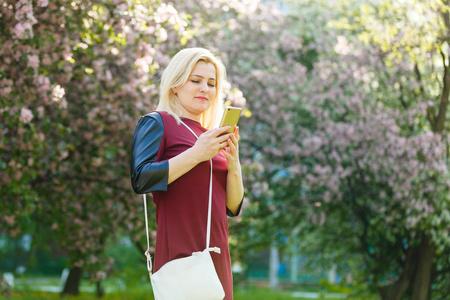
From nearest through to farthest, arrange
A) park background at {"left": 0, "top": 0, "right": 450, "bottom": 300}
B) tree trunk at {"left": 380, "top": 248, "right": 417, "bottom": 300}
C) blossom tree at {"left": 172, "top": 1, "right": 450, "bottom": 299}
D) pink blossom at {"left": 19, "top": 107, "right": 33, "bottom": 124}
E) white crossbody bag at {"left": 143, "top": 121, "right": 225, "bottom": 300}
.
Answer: white crossbody bag at {"left": 143, "top": 121, "right": 225, "bottom": 300} → pink blossom at {"left": 19, "top": 107, "right": 33, "bottom": 124} → park background at {"left": 0, "top": 0, "right": 450, "bottom": 300} → blossom tree at {"left": 172, "top": 1, "right": 450, "bottom": 299} → tree trunk at {"left": 380, "top": 248, "right": 417, "bottom": 300}

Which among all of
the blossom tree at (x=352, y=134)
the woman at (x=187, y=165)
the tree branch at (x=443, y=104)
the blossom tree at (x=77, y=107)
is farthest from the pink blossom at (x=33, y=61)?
the tree branch at (x=443, y=104)

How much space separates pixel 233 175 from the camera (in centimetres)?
275

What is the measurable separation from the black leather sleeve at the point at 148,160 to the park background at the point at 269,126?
3.34 meters

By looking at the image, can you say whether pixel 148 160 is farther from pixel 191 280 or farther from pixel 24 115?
pixel 24 115

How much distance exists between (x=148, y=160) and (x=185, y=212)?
10.0 inches

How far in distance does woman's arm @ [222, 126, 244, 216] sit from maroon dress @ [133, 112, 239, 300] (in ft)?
0.27

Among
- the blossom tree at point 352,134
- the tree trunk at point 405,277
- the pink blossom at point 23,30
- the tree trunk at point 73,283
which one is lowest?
the tree trunk at point 73,283

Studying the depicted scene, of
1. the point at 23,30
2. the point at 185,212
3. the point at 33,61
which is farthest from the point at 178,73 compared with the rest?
the point at 33,61

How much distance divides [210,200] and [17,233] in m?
7.20

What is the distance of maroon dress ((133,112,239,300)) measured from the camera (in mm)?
2545

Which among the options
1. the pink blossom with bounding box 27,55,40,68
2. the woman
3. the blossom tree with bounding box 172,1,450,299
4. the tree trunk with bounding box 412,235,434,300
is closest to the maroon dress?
the woman

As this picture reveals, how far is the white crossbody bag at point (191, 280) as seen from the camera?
243 cm

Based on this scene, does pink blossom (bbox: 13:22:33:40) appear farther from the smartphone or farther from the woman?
the smartphone

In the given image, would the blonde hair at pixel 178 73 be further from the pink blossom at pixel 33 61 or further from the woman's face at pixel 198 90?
the pink blossom at pixel 33 61
